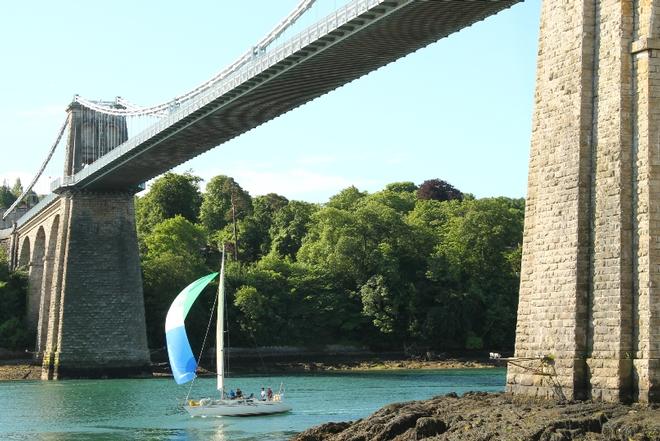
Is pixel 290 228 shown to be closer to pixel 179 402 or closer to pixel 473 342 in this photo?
pixel 473 342

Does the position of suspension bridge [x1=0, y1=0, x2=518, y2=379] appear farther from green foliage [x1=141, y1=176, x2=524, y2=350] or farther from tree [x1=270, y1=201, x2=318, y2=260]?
tree [x1=270, y1=201, x2=318, y2=260]

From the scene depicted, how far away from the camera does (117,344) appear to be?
4844 centimetres

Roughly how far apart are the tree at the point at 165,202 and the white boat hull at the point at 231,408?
140ft

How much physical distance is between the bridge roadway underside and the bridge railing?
166mm

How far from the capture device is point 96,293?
158 feet

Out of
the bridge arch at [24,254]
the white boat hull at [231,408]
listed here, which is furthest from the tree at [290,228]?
the white boat hull at [231,408]

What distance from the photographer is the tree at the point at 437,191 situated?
267 feet

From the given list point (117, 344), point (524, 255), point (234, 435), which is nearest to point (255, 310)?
point (117, 344)

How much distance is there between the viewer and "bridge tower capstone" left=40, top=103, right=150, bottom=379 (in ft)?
157

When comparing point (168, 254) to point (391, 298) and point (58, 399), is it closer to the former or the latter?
point (391, 298)

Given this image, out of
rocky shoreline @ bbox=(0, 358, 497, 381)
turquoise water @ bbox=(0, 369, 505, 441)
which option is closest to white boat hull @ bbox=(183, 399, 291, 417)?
turquoise water @ bbox=(0, 369, 505, 441)

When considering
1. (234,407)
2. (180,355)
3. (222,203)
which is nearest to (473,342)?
(222,203)

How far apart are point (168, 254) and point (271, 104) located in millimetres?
21026

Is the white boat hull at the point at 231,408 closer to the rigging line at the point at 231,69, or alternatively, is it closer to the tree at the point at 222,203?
the rigging line at the point at 231,69
